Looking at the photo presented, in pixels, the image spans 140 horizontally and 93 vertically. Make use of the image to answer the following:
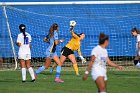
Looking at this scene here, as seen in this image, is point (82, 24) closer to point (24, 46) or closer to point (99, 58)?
point (24, 46)

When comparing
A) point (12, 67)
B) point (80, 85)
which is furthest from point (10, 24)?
point (80, 85)

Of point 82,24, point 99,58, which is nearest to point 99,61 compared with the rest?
point 99,58

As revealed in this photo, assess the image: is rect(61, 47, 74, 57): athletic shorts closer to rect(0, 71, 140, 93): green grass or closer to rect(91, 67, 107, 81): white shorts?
rect(0, 71, 140, 93): green grass

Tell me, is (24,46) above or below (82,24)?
below

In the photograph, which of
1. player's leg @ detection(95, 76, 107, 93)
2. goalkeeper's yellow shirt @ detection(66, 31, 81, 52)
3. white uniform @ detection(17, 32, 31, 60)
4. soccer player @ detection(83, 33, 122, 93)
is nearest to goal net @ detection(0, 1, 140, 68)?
goalkeeper's yellow shirt @ detection(66, 31, 81, 52)

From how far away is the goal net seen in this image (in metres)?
24.3

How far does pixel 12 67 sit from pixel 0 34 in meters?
1.97

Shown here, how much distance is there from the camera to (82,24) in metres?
24.7

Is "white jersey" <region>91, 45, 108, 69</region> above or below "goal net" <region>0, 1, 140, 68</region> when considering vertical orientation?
below

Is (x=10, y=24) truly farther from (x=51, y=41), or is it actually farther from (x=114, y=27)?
Answer: (x=51, y=41)

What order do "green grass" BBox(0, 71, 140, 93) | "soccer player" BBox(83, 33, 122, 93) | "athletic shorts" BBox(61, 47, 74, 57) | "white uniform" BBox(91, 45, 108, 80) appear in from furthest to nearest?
"athletic shorts" BBox(61, 47, 74, 57) → "green grass" BBox(0, 71, 140, 93) → "white uniform" BBox(91, 45, 108, 80) → "soccer player" BBox(83, 33, 122, 93)

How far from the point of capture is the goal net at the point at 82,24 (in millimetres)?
24312

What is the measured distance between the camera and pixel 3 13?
2431cm

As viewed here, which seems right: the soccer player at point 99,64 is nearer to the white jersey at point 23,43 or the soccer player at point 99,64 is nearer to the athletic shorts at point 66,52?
the white jersey at point 23,43
